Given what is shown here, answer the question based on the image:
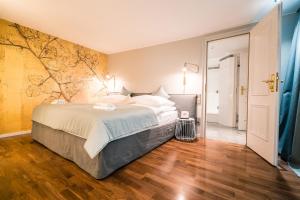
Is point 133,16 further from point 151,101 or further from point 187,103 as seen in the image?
point 187,103

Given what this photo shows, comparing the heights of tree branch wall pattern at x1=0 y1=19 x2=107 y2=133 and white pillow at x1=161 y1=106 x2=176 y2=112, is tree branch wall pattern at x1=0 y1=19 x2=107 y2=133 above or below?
above

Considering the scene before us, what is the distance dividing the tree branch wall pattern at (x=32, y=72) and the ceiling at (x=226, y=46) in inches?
147

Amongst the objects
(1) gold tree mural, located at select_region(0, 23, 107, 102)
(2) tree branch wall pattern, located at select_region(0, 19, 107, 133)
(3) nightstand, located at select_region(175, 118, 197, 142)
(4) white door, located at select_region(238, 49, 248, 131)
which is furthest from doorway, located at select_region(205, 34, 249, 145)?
(2) tree branch wall pattern, located at select_region(0, 19, 107, 133)

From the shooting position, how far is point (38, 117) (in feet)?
8.51

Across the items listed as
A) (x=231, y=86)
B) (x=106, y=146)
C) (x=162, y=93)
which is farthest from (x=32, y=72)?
(x=231, y=86)

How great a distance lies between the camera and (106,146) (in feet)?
5.36

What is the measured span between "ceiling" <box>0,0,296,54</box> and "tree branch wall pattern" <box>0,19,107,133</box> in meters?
0.29

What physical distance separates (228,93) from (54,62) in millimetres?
5055

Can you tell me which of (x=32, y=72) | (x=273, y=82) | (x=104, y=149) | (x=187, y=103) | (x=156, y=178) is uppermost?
(x=32, y=72)

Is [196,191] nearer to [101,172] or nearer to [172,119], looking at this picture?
[101,172]

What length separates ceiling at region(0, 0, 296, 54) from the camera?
2.24 metres

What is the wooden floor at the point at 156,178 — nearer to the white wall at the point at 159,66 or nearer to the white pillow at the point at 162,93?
the white pillow at the point at 162,93

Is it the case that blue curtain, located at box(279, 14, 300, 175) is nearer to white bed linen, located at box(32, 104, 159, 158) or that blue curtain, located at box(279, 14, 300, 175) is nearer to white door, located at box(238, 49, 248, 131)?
white door, located at box(238, 49, 248, 131)

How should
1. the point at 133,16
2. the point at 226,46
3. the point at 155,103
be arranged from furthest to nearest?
the point at 226,46 < the point at 155,103 < the point at 133,16
